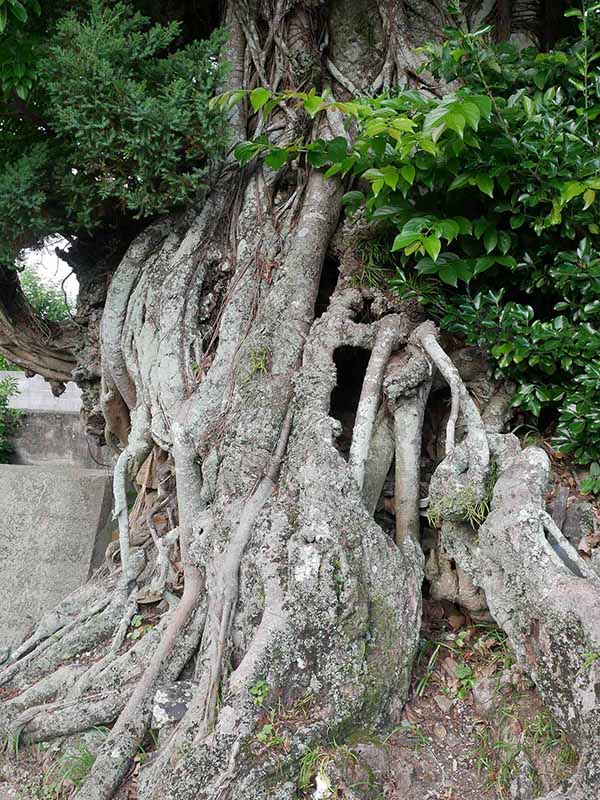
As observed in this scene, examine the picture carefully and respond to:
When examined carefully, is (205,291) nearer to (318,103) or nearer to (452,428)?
(318,103)

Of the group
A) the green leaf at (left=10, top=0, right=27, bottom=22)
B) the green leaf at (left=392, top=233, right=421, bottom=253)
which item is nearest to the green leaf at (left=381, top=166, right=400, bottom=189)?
the green leaf at (left=392, top=233, right=421, bottom=253)

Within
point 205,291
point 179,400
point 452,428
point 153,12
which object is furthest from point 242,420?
point 153,12

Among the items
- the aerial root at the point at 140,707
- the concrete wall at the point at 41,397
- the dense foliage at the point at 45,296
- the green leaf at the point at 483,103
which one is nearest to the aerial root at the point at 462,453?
the green leaf at the point at 483,103

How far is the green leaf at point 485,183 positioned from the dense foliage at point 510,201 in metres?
0.01

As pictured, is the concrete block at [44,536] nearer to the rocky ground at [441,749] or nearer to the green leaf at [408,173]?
the rocky ground at [441,749]

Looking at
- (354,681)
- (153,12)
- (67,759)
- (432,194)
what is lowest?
(67,759)

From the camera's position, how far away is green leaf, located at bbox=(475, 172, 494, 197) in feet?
8.79

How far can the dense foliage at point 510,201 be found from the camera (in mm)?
2658

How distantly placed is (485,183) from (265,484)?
159 cm

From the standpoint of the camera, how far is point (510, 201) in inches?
115

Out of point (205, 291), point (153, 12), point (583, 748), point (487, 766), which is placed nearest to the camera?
point (583, 748)

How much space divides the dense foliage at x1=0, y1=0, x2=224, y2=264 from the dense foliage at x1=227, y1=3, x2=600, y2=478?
40 centimetres

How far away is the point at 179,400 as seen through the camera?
3.39m

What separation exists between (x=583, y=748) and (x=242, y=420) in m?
1.78
